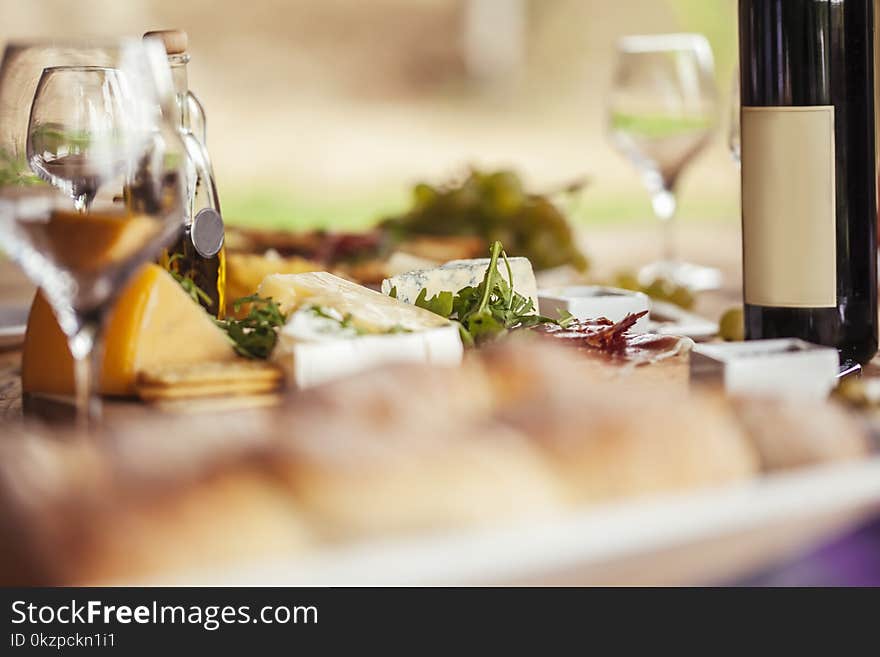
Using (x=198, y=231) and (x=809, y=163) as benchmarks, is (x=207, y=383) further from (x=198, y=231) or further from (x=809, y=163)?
(x=809, y=163)

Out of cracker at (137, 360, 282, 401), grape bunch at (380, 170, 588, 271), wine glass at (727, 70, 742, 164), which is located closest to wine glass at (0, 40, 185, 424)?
cracker at (137, 360, 282, 401)

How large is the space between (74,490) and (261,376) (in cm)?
23

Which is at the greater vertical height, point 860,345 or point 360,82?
point 360,82

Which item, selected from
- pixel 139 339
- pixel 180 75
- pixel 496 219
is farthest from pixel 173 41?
pixel 496 219

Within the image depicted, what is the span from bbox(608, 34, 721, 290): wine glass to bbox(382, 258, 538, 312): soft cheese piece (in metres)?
0.67

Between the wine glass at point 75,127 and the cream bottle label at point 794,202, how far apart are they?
1.41 feet

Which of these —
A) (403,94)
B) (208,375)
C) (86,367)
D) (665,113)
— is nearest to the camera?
(86,367)

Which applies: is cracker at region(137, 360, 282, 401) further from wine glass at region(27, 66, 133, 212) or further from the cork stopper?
the cork stopper

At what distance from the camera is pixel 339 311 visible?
2.52 ft

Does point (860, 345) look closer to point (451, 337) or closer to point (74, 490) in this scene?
point (451, 337)

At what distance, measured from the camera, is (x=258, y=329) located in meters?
0.81

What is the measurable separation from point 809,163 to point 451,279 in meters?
0.26

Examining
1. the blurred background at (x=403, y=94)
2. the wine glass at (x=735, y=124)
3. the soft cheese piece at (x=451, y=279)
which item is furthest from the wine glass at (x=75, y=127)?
the blurred background at (x=403, y=94)
